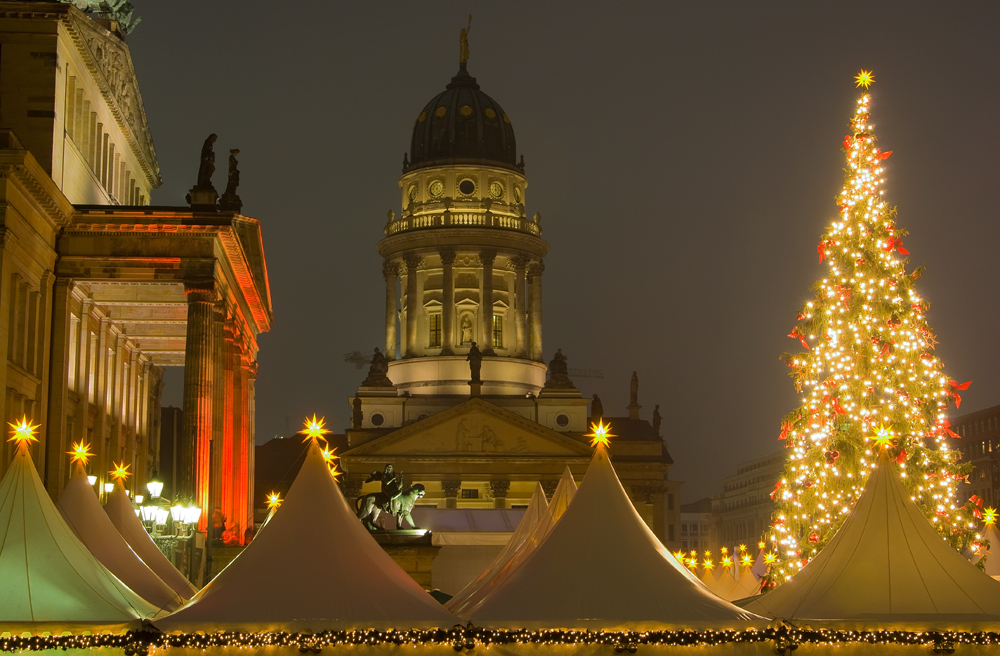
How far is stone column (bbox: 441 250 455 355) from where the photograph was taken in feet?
331

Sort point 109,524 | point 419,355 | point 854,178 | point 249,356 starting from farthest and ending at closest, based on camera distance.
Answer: point 419,355 → point 249,356 → point 854,178 → point 109,524

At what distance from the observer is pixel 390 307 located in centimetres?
10662

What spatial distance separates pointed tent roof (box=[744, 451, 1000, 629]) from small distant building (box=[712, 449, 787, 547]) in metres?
130

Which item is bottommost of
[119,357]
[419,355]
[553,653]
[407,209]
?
[553,653]

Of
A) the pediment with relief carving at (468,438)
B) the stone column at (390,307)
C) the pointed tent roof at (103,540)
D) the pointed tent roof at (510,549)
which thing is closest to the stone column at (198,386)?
the pointed tent roof at (510,549)

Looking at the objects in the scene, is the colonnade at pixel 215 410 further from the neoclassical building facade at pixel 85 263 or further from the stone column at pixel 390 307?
the stone column at pixel 390 307

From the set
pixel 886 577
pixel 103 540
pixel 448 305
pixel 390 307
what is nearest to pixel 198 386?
pixel 103 540

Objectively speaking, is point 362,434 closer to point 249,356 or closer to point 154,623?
point 249,356

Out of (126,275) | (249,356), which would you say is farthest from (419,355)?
(126,275)

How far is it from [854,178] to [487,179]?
73.6 meters

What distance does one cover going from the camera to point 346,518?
69.7 feet

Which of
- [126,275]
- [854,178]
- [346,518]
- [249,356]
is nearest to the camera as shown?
[346,518]

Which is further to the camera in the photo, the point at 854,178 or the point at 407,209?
the point at 407,209

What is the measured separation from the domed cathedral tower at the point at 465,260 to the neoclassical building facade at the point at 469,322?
95 millimetres
